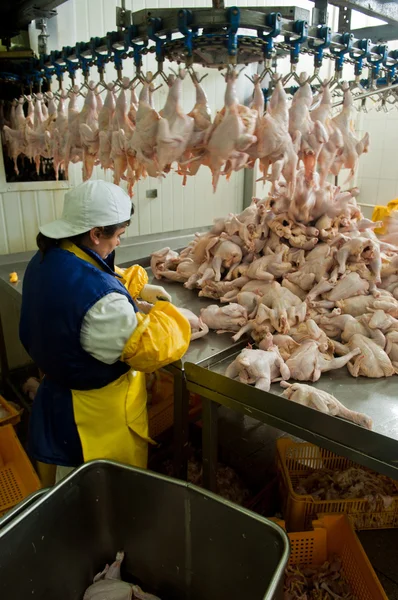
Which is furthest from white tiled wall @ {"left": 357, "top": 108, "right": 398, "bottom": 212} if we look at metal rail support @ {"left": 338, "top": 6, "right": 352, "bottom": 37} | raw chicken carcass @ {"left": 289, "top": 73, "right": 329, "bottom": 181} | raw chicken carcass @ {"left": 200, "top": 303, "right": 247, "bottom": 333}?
raw chicken carcass @ {"left": 200, "top": 303, "right": 247, "bottom": 333}

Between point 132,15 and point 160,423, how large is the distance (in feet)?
8.55

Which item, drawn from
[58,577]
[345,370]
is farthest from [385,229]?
[58,577]

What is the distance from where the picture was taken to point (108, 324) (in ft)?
5.81

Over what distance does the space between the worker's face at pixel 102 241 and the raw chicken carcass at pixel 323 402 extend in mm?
1000

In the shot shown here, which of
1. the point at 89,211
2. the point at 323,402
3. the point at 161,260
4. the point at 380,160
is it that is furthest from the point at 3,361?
the point at 380,160

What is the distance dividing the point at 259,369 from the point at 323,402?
32 cm

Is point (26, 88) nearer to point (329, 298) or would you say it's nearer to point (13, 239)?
point (13, 239)

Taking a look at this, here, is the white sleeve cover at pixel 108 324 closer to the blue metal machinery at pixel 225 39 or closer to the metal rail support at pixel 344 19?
the blue metal machinery at pixel 225 39

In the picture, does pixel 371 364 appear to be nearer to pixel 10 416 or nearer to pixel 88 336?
pixel 88 336

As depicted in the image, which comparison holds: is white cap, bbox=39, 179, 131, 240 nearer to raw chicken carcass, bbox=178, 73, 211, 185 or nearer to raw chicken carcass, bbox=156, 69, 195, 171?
raw chicken carcass, bbox=156, 69, 195, 171

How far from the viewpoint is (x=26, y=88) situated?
379 cm

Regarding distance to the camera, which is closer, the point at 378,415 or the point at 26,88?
the point at 378,415

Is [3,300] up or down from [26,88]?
down

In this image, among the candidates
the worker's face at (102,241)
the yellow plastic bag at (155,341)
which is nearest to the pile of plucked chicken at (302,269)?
the yellow plastic bag at (155,341)
